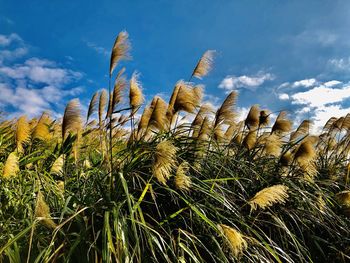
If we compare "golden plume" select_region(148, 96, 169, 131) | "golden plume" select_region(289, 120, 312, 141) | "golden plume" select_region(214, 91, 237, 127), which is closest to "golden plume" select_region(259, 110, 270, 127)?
"golden plume" select_region(289, 120, 312, 141)

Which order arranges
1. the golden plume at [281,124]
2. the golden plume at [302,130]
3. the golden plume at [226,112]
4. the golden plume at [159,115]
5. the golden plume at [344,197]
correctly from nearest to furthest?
the golden plume at [159,115] < the golden plume at [344,197] < the golden plume at [226,112] < the golden plume at [281,124] < the golden plume at [302,130]

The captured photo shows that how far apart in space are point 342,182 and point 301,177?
1022 millimetres

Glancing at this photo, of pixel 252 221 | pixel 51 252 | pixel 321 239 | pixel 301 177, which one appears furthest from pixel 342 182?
pixel 51 252

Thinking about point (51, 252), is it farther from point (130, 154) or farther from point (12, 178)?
point (12, 178)

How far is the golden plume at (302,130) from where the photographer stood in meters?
5.43

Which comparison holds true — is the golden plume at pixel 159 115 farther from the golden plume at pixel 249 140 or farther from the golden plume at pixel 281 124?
the golden plume at pixel 281 124

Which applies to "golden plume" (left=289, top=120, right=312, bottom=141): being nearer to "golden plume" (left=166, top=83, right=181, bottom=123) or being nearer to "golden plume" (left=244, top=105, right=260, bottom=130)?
"golden plume" (left=244, top=105, right=260, bottom=130)

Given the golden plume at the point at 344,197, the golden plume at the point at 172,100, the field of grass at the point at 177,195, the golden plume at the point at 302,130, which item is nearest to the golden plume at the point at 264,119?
the field of grass at the point at 177,195

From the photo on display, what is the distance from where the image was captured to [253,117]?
16.2 feet

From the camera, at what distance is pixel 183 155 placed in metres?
4.20

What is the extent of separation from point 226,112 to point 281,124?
79 centimetres

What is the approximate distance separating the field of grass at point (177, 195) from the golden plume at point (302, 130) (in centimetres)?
1

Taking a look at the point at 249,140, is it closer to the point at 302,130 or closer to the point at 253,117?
the point at 253,117

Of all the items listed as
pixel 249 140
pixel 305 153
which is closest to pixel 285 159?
pixel 305 153
